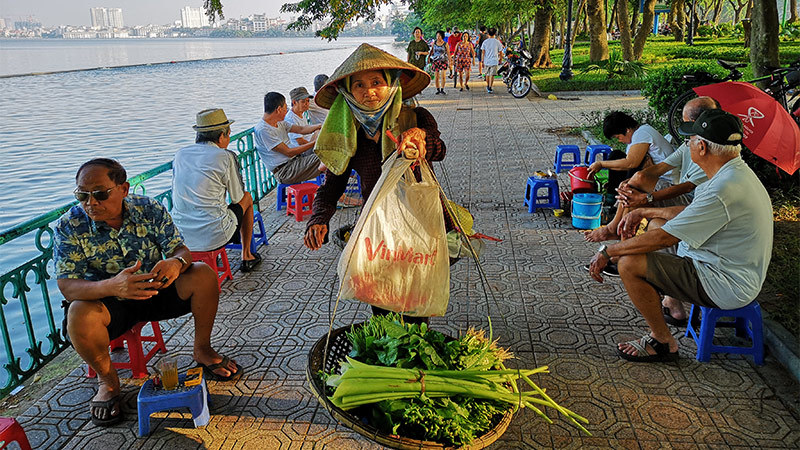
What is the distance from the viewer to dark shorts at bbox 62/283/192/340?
3.08 metres

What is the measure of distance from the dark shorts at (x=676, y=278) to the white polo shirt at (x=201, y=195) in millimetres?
3097

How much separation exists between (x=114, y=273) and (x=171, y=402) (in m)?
0.82

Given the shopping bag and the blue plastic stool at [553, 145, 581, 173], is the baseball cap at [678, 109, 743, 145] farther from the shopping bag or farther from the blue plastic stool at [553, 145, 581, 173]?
the blue plastic stool at [553, 145, 581, 173]

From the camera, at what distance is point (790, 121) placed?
12.6ft

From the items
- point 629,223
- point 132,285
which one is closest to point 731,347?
point 629,223

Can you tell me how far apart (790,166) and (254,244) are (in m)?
4.26

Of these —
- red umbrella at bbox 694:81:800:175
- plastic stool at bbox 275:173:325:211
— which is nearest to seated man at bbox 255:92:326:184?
plastic stool at bbox 275:173:325:211

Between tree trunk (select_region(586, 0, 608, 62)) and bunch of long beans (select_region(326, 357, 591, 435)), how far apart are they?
17.9m

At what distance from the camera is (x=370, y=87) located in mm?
2908

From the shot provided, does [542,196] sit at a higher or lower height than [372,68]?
lower

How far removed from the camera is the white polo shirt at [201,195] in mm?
4352

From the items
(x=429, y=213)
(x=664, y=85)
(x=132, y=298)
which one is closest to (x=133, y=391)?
(x=132, y=298)

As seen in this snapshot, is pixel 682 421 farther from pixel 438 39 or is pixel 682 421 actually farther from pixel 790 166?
pixel 438 39

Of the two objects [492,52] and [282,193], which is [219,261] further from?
[492,52]
